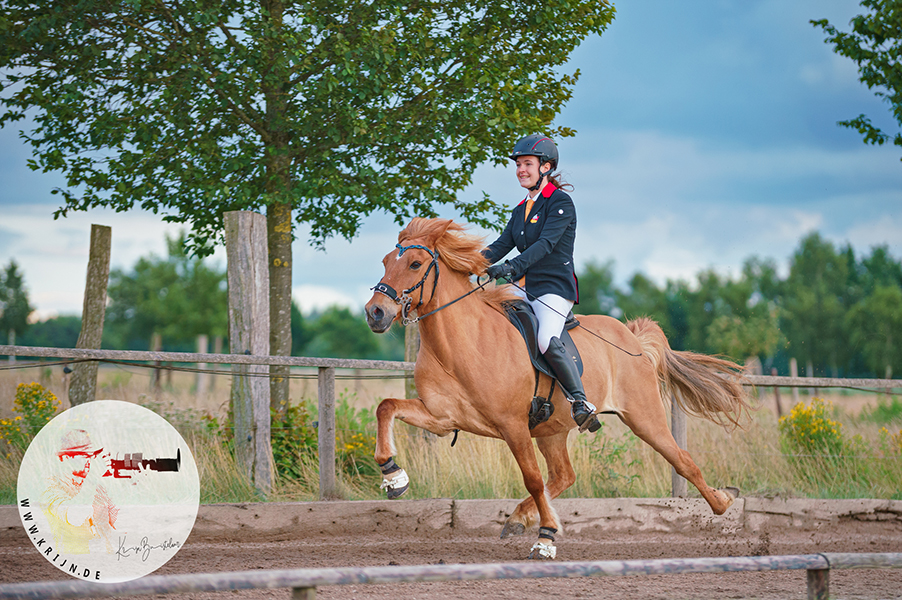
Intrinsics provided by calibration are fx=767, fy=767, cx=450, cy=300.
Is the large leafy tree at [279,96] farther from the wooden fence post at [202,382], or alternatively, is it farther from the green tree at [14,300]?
the green tree at [14,300]

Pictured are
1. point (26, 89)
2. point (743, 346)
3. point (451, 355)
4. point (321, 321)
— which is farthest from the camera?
point (321, 321)

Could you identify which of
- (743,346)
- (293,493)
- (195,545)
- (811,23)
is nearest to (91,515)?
(195,545)

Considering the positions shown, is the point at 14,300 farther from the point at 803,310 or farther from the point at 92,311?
the point at 803,310

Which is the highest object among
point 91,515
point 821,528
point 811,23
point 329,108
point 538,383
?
point 811,23

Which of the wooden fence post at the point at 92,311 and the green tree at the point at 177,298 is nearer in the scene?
the wooden fence post at the point at 92,311

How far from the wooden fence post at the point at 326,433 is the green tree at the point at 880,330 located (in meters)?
46.2

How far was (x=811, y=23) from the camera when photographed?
12.1m

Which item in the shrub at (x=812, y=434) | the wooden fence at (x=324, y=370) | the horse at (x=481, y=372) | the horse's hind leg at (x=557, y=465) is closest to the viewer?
the horse at (x=481, y=372)

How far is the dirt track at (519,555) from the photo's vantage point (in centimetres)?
468

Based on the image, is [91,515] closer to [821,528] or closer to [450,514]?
[450,514]

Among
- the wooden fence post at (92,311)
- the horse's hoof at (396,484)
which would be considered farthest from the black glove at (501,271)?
the wooden fence post at (92,311)

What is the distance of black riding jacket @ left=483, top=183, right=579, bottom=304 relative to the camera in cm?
548

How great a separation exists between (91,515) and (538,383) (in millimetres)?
3387
